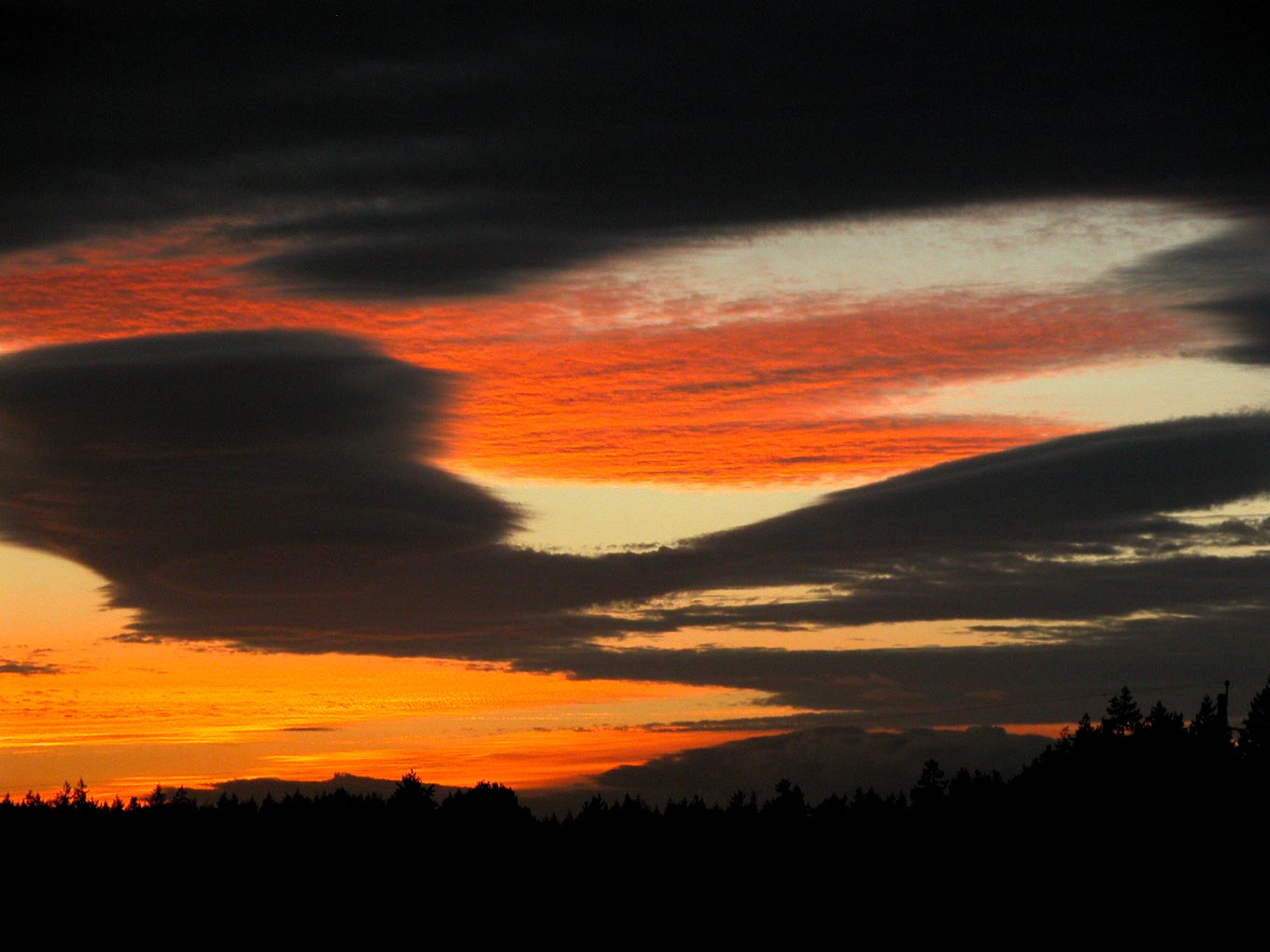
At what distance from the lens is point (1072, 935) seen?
632ft

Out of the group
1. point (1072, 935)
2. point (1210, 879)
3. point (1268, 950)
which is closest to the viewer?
point (1268, 950)

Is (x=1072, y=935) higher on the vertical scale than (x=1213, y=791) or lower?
lower

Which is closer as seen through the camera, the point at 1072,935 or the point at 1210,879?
the point at 1210,879

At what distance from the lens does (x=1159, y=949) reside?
174m

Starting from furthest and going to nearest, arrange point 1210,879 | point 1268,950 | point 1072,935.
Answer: point 1072,935
point 1210,879
point 1268,950

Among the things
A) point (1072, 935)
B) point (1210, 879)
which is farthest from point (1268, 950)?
point (1072, 935)

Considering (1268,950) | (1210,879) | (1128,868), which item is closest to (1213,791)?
(1128,868)

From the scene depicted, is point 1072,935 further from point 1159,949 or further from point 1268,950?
point 1268,950

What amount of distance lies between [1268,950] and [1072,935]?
121 feet

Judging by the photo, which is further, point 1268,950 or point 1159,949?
point 1159,949

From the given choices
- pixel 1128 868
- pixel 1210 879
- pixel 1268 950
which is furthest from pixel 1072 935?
pixel 1268 950

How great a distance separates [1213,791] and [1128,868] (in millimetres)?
13859

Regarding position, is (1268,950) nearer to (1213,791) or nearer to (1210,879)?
(1210,879)

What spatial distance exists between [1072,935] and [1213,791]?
978 inches
